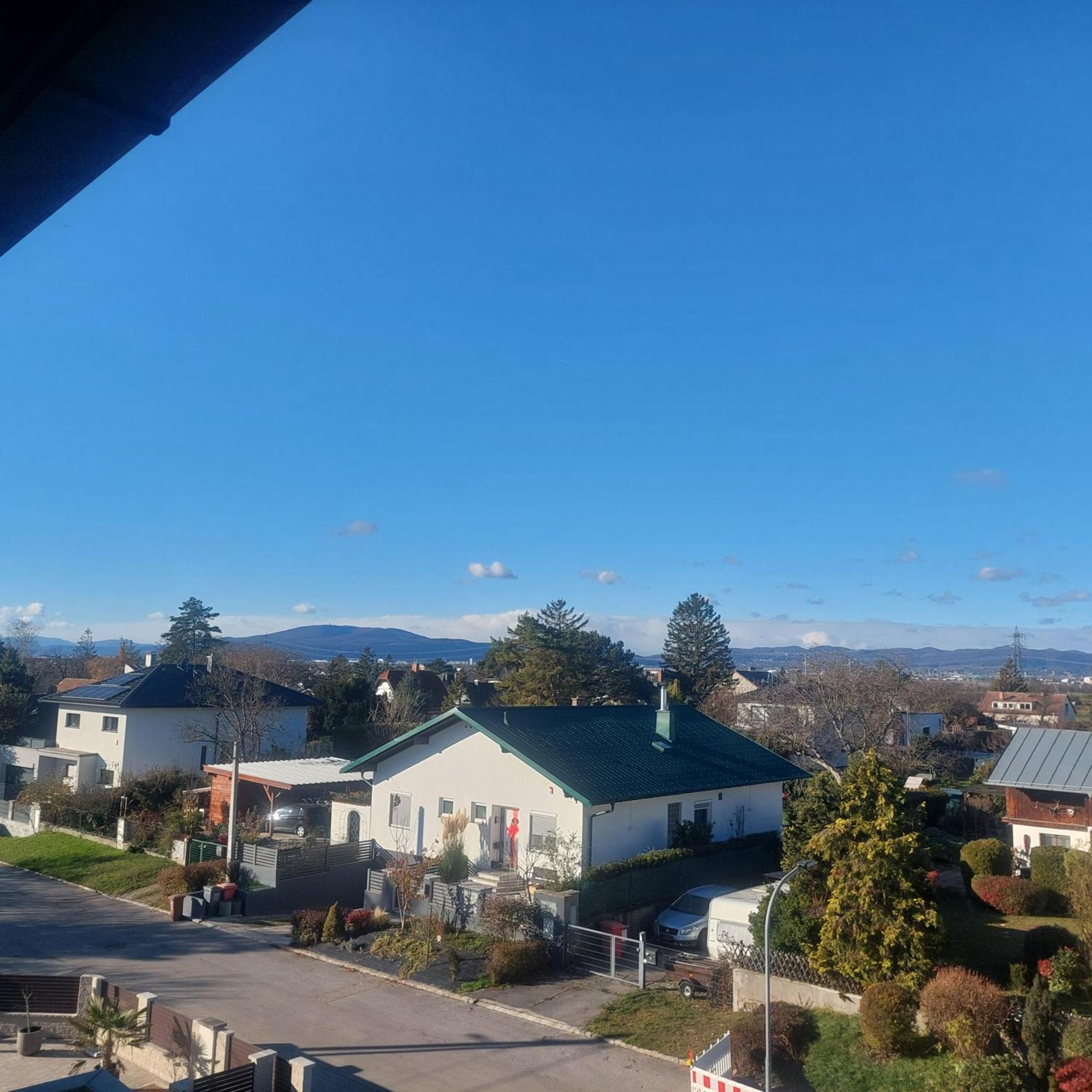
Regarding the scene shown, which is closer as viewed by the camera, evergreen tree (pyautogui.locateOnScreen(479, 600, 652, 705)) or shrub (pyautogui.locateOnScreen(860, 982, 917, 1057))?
shrub (pyautogui.locateOnScreen(860, 982, 917, 1057))

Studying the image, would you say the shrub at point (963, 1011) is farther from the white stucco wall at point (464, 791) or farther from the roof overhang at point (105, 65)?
the roof overhang at point (105, 65)

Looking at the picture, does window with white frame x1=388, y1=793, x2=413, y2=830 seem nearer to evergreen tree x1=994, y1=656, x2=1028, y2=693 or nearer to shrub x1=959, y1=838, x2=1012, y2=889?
shrub x1=959, y1=838, x2=1012, y2=889

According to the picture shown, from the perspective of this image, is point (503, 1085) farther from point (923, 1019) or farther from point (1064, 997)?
point (1064, 997)

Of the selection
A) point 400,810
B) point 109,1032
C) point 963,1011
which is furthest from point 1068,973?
point 400,810

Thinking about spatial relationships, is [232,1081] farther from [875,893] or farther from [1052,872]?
[1052,872]

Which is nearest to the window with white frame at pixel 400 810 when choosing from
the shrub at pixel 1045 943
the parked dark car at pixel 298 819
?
the parked dark car at pixel 298 819

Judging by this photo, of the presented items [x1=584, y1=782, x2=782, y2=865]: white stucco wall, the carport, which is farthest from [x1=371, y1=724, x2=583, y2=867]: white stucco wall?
the carport
